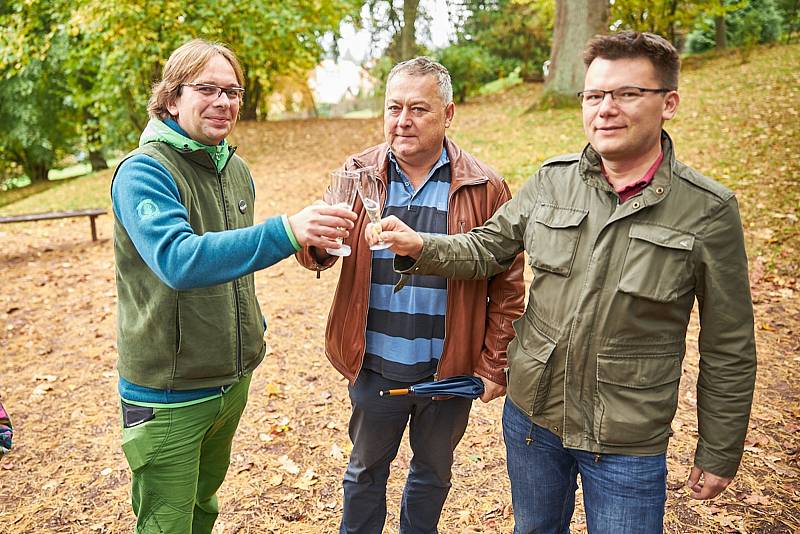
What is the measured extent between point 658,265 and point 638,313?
6.7 inches

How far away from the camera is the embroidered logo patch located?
1897 mm

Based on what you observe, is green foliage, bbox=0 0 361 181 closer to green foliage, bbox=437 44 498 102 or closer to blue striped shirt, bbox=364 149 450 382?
green foliage, bbox=437 44 498 102

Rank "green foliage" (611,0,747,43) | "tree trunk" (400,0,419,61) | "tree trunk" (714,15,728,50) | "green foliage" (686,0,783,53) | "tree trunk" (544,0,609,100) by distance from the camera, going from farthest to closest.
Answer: "green foliage" (686,0,783,53)
"tree trunk" (714,15,728,50)
"green foliage" (611,0,747,43)
"tree trunk" (400,0,419,61)
"tree trunk" (544,0,609,100)

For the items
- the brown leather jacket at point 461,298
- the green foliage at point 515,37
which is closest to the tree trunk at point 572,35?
Answer: the green foliage at point 515,37

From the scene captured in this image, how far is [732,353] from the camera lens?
195 centimetres

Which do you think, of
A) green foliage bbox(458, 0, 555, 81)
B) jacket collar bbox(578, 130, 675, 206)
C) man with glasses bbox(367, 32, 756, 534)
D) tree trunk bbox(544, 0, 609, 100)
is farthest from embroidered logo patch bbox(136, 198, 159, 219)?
green foliage bbox(458, 0, 555, 81)

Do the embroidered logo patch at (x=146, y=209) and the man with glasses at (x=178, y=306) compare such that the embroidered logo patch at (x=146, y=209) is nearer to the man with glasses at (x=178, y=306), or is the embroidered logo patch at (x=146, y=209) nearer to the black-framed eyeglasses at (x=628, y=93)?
the man with glasses at (x=178, y=306)

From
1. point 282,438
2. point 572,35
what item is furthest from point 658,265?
point 572,35

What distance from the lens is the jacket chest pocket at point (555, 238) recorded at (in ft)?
6.73

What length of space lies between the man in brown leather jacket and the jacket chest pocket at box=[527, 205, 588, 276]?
44 centimetres

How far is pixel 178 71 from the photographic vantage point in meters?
2.21

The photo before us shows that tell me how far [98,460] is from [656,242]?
3769 mm

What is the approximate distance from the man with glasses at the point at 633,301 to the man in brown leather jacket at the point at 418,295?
413 millimetres

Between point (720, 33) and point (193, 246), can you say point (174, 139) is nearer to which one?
point (193, 246)
